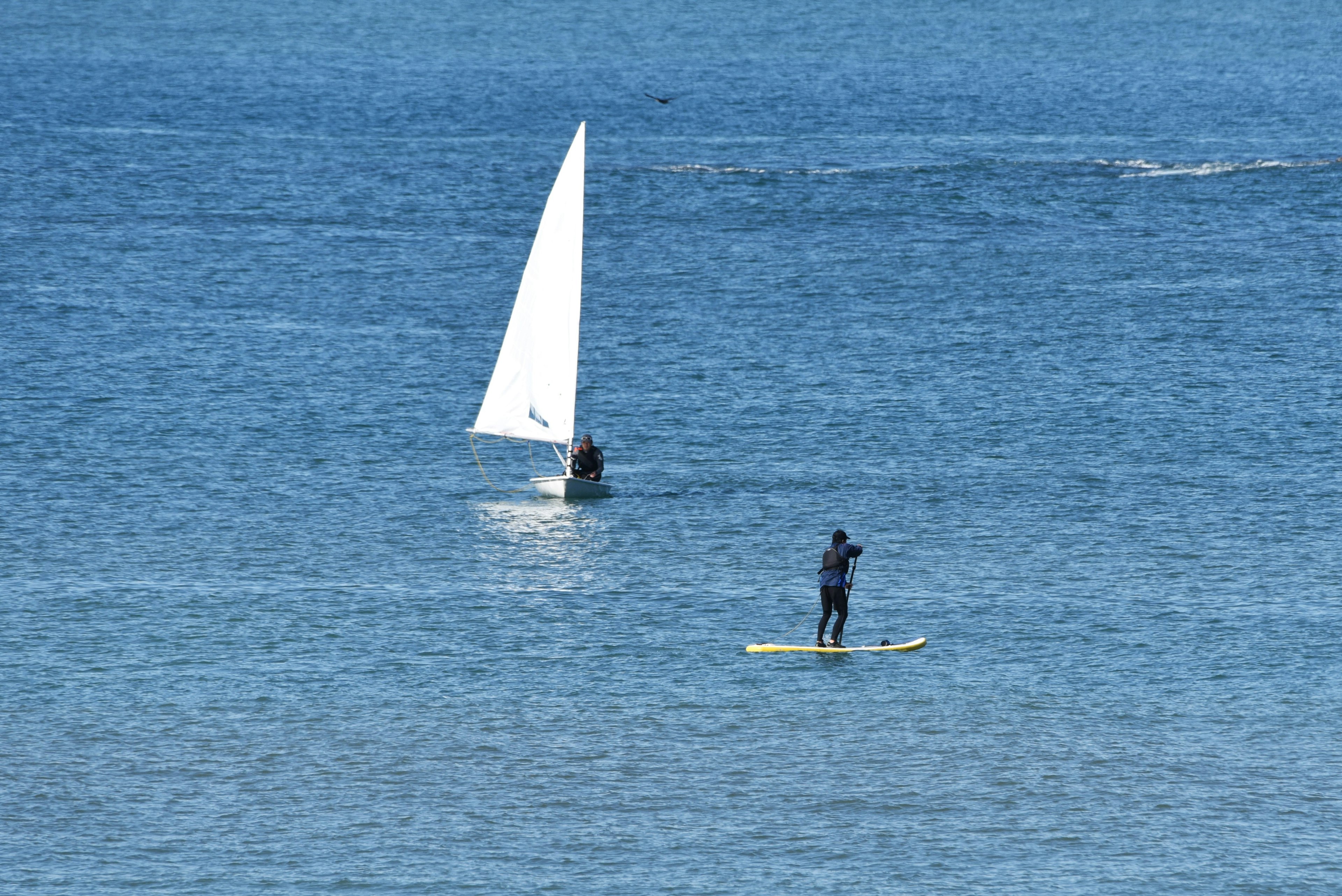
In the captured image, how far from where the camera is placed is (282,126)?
5738 inches

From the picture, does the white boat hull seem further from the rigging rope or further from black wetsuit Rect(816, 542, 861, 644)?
black wetsuit Rect(816, 542, 861, 644)

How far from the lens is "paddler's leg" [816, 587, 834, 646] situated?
42.4 m

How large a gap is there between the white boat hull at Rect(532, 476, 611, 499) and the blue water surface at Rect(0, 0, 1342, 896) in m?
0.58

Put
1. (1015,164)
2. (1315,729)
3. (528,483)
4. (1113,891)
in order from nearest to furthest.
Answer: (1113,891)
(1315,729)
(528,483)
(1015,164)

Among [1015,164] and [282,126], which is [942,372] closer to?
[1015,164]

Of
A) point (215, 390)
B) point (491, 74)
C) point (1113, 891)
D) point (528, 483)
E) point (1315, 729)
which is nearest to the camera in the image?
point (1113, 891)

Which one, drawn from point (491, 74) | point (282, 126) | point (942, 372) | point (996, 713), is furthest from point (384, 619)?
point (491, 74)

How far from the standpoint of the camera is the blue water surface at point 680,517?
33.0m

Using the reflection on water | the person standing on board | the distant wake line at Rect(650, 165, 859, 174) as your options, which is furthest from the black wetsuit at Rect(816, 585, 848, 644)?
the distant wake line at Rect(650, 165, 859, 174)

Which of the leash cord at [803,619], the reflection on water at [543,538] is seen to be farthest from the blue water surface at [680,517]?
the leash cord at [803,619]

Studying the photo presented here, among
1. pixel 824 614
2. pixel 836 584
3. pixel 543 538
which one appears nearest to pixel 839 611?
→ pixel 824 614

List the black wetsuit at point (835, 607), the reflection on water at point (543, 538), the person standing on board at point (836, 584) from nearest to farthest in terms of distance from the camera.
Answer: the person standing on board at point (836, 584) < the black wetsuit at point (835, 607) < the reflection on water at point (543, 538)

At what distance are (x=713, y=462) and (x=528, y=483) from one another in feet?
24.5

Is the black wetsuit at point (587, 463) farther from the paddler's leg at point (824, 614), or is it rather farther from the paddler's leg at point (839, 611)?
the paddler's leg at point (839, 611)
